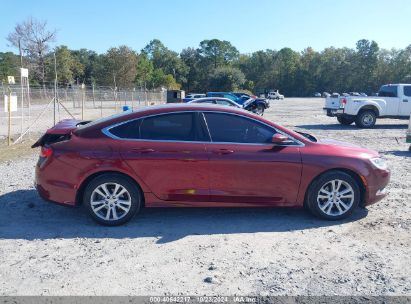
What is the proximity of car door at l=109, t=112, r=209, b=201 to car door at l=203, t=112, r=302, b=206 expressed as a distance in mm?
168

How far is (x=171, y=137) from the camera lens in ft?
16.3

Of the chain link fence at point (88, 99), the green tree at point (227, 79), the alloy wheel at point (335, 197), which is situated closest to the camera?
the alloy wheel at point (335, 197)

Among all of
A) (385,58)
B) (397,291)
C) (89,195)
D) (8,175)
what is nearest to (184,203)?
(89,195)

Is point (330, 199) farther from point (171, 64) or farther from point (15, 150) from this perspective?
point (171, 64)

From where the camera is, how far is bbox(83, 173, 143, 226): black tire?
4852 millimetres

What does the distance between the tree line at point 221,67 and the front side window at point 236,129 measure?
65682 mm

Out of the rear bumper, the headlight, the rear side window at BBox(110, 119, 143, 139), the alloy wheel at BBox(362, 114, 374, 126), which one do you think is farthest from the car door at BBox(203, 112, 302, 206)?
the alloy wheel at BBox(362, 114, 374, 126)

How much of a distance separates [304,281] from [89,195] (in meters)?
2.78

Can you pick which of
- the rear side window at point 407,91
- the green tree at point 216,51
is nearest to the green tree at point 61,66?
the green tree at point 216,51

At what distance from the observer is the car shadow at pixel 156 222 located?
186 inches

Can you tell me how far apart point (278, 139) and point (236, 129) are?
56cm

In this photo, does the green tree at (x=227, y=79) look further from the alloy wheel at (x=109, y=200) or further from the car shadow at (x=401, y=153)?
the alloy wheel at (x=109, y=200)

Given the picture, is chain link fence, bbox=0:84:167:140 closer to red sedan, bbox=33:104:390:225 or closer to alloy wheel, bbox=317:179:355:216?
red sedan, bbox=33:104:390:225

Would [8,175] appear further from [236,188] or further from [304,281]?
[304,281]
